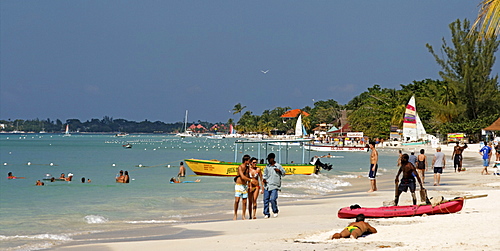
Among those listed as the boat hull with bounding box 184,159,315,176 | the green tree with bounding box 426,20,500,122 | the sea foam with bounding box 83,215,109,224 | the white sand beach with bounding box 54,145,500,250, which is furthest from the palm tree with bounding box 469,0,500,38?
the green tree with bounding box 426,20,500,122

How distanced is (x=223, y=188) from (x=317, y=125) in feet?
466

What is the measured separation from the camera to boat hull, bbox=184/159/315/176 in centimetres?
3133

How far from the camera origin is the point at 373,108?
102m

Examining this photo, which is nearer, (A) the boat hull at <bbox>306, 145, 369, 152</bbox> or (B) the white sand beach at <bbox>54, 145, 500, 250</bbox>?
(B) the white sand beach at <bbox>54, 145, 500, 250</bbox>

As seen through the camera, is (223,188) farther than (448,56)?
No

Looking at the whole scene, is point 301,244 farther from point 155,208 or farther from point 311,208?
point 155,208

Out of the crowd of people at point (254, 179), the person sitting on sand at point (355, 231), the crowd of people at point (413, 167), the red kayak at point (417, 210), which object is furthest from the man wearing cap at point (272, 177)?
the person sitting on sand at point (355, 231)

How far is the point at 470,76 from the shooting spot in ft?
221

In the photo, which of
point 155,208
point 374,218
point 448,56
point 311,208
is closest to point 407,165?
point 374,218

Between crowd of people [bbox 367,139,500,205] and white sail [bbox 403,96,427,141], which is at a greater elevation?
white sail [bbox 403,96,427,141]

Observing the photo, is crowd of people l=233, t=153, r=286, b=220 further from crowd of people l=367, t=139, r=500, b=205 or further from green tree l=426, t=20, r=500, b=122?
green tree l=426, t=20, r=500, b=122

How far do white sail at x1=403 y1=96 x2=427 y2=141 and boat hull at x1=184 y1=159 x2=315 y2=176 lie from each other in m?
43.0

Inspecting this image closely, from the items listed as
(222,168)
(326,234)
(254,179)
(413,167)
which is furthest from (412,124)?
(326,234)

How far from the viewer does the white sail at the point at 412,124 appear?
71.6 m
